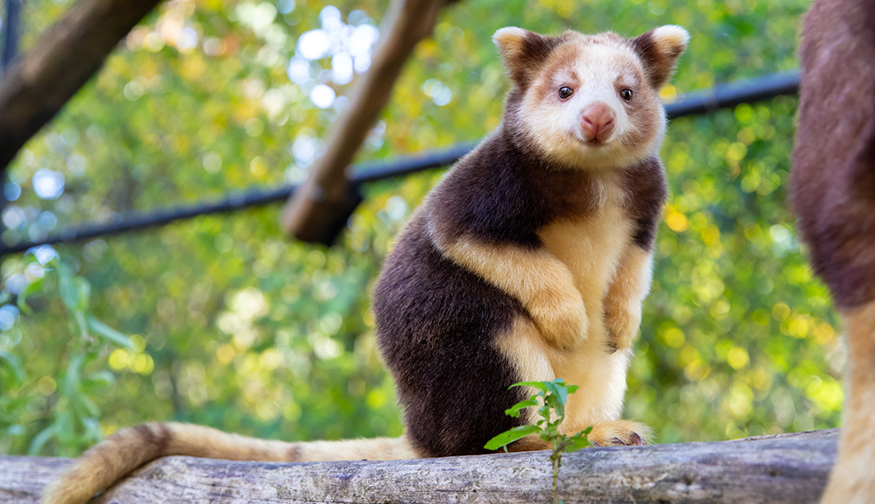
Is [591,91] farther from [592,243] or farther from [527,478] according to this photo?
[527,478]

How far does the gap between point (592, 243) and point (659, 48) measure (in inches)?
23.4

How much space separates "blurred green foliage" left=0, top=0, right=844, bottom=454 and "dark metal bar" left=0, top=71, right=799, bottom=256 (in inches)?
17.7

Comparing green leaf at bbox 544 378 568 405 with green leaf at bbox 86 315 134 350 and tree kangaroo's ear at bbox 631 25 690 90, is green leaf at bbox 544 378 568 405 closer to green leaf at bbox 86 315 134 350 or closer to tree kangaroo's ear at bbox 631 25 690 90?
tree kangaroo's ear at bbox 631 25 690 90

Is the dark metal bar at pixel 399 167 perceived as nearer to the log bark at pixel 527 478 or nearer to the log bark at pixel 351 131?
the log bark at pixel 351 131

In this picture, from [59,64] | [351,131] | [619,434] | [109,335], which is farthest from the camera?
[351,131]

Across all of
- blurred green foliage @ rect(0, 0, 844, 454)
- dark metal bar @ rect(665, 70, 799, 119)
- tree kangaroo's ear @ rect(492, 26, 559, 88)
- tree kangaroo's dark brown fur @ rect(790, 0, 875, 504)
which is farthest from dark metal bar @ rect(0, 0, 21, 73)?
tree kangaroo's dark brown fur @ rect(790, 0, 875, 504)

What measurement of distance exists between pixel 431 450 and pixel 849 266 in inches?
41.0

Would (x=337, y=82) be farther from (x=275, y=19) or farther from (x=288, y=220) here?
(x=288, y=220)

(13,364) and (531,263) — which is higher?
(531,263)

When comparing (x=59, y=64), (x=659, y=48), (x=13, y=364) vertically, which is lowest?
(x=13, y=364)

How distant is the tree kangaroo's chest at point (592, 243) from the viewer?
71.2 inches

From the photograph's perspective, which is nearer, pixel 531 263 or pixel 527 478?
pixel 527 478

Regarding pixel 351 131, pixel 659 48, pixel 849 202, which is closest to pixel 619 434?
pixel 849 202

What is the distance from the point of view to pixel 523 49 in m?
1.98
